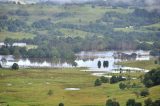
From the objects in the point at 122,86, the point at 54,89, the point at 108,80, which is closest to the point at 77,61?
the point at 108,80

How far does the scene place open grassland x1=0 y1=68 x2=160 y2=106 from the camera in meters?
103

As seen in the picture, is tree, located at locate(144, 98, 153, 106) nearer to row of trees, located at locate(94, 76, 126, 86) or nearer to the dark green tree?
the dark green tree

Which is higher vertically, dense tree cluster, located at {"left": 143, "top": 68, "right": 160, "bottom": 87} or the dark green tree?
dense tree cluster, located at {"left": 143, "top": 68, "right": 160, "bottom": 87}

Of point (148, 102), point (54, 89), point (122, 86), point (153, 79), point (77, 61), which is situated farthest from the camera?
point (77, 61)

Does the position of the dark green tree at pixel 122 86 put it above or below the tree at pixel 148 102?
above

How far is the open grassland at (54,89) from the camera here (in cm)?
10275

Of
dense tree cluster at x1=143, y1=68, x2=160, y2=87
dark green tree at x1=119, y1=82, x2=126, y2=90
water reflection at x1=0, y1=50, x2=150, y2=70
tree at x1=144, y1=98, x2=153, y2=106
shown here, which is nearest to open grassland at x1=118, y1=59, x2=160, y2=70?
water reflection at x1=0, y1=50, x2=150, y2=70

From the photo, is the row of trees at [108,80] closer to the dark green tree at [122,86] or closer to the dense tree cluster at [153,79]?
the dark green tree at [122,86]

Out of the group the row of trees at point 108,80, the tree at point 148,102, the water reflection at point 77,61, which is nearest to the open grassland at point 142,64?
the water reflection at point 77,61

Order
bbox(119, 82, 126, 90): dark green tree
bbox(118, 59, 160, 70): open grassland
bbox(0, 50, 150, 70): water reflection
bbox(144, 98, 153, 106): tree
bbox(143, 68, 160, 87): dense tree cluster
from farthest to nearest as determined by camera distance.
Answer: bbox(0, 50, 150, 70): water reflection → bbox(118, 59, 160, 70): open grassland → bbox(119, 82, 126, 90): dark green tree → bbox(143, 68, 160, 87): dense tree cluster → bbox(144, 98, 153, 106): tree

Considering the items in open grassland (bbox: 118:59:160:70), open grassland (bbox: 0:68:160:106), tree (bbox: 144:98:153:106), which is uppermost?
open grassland (bbox: 118:59:160:70)

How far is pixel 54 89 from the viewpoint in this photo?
4776 inches

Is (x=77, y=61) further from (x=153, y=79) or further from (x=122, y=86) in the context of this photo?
(x=153, y=79)

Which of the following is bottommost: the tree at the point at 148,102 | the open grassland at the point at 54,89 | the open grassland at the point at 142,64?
the tree at the point at 148,102
